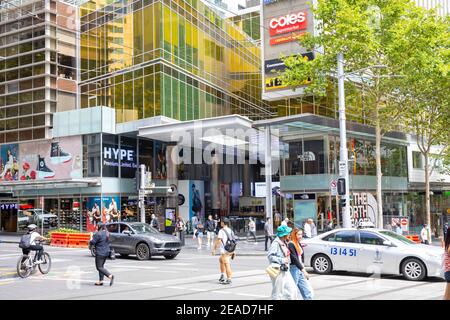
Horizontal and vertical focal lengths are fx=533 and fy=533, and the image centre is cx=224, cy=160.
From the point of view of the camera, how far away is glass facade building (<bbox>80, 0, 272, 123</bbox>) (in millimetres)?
39500

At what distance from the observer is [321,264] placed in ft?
53.3

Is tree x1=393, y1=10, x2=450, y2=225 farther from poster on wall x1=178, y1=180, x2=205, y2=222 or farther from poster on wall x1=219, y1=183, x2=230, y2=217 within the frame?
poster on wall x1=219, y1=183, x2=230, y2=217

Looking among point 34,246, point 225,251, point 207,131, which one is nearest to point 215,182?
point 207,131

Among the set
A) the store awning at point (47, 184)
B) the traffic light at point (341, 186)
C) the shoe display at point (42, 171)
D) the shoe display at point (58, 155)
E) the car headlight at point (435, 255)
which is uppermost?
the shoe display at point (58, 155)

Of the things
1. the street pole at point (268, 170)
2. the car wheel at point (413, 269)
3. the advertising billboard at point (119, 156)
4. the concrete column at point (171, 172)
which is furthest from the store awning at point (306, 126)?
the car wheel at point (413, 269)

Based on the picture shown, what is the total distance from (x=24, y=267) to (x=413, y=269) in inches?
449

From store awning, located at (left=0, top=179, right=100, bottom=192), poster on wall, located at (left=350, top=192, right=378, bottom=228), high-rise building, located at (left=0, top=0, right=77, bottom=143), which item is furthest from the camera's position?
high-rise building, located at (left=0, top=0, right=77, bottom=143)

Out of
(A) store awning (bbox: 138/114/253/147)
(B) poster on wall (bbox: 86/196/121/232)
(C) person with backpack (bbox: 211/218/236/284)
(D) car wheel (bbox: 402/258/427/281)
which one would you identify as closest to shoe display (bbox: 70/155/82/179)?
(B) poster on wall (bbox: 86/196/121/232)

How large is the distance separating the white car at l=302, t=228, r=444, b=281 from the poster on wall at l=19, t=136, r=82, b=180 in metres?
28.3

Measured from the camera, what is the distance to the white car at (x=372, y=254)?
14680mm

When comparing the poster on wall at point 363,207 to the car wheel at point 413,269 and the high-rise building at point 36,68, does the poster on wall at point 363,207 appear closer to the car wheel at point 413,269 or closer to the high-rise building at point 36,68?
the car wheel at point 413,269

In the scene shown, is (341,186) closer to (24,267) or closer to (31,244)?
(31,244)

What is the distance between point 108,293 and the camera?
12586 mm

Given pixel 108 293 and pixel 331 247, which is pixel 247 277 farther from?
pixel 108 293
